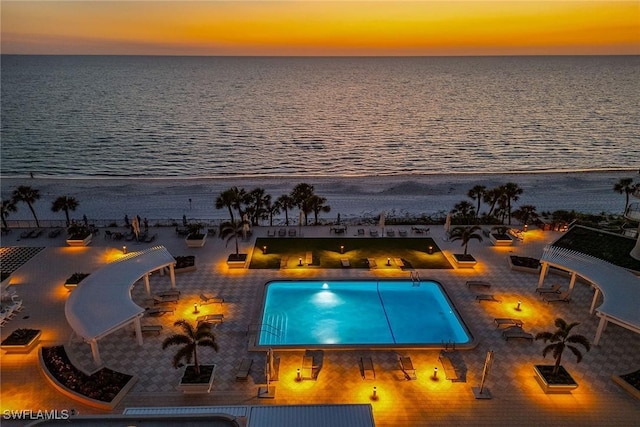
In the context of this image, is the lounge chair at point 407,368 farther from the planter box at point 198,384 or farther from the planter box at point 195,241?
the planter box at point 195,241

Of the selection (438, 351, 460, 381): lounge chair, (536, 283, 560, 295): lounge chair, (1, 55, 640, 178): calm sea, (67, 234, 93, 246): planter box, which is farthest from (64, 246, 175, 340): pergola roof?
(1, 55, 640, 178): calm sea

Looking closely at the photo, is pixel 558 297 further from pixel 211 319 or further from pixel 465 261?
pixel 211 319

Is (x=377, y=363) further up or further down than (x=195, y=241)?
further down

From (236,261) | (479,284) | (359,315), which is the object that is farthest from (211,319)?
(479,284)

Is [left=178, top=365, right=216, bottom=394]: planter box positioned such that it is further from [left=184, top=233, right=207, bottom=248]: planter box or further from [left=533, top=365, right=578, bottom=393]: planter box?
[left=184, top=233, right=207, bottom=248]: planter box

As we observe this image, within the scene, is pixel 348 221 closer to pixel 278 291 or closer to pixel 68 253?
pixel 278 291

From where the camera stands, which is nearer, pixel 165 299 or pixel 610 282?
pixel 610 282

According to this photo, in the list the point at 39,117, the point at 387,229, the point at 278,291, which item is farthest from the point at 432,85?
the point at 278,291
